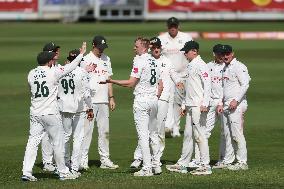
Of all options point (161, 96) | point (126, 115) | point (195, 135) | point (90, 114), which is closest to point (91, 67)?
point (90, 114)

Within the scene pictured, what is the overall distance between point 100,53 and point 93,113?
4.39 feet

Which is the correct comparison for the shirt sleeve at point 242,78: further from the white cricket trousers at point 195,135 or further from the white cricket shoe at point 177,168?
the white cricket shoe at point 177,168

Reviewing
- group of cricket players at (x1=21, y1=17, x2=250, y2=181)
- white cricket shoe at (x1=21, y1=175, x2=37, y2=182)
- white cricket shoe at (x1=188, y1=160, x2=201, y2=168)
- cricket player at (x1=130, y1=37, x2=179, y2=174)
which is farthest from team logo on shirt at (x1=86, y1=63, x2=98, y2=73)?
white cricket shoe at (x1=21, y1=175, x2=37, y2=182)

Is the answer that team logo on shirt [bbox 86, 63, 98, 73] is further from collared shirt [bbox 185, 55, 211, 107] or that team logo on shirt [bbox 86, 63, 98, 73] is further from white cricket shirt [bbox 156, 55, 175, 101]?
collared shirt [bbox 185, 55, 211, 107]

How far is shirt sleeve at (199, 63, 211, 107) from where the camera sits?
17609 millimetres

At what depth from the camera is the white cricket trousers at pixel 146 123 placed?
17.3 m

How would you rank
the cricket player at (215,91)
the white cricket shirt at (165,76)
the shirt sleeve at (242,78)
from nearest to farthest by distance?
the shirt sleeve at (242,78), the cricket player at (215,91), the white cricket shirt at (165,76)

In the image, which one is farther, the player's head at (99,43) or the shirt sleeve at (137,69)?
the player's head at (99,43)

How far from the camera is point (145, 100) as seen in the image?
17.5 m

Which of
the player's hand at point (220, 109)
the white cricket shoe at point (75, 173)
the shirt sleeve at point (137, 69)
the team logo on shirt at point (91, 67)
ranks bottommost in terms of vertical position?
the white cricket shoe at point (75, 173)

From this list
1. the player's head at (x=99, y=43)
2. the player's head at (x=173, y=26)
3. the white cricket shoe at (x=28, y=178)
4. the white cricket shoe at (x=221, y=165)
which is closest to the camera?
the white cricket shoe at (x=28, y=178)

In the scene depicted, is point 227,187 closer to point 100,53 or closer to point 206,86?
point 206,86

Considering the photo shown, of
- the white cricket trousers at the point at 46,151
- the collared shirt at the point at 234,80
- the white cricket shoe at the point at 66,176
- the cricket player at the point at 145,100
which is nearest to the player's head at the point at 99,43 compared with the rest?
the cricket player at the point at 145,100

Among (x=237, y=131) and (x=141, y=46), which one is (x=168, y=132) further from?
(x=141, y=46)
